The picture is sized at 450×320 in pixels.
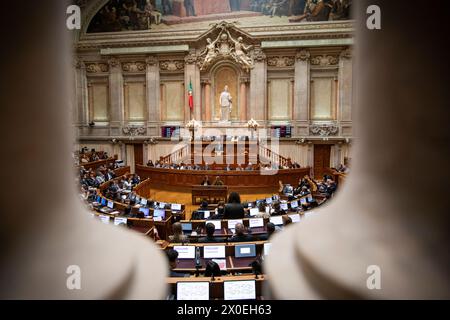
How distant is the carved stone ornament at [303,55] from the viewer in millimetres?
21561

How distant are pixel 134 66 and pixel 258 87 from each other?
9.01 metres

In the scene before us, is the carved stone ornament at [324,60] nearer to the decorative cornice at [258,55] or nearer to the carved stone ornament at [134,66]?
the decorative cornice at [258,55]

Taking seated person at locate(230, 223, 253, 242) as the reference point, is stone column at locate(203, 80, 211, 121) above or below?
above

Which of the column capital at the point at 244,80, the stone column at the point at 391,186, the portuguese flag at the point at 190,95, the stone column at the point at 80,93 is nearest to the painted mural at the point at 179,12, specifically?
the stone column at the point at 80,93

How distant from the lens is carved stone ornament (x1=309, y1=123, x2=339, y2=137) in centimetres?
2161

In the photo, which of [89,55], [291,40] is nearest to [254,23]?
[291,40]

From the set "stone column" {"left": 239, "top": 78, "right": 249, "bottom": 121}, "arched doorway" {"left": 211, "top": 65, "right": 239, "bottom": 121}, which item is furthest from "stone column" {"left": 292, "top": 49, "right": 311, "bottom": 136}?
"arched doorway" {"left": 211, "top": 65, "right": 239, "bottom": 121}

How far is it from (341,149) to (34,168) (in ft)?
71.4

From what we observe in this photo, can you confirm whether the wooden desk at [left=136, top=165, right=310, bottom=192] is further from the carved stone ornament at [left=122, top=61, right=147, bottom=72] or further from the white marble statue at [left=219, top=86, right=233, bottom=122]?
the carved stone ornament at [left=122, top=61, right=147, bottom=72]

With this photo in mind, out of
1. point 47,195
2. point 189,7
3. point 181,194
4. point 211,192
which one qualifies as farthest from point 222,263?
point 189,7

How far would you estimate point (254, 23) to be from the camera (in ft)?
71.9

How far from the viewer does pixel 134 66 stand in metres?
23.5

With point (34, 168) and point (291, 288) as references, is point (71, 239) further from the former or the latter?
point (291, 288)
